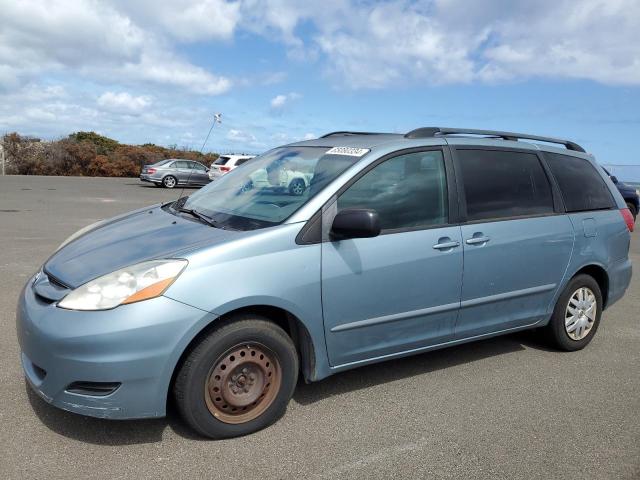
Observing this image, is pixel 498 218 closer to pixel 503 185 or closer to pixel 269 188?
pixel 503 185

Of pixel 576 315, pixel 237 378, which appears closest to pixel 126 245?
pixel 237 378

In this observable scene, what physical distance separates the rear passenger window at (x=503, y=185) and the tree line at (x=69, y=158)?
3219 cm

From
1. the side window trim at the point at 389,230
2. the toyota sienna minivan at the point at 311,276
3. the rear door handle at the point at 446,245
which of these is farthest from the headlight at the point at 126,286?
the rear door handle at the point at 446,245

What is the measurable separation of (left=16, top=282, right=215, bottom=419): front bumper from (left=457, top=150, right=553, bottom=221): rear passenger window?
7.16 feet

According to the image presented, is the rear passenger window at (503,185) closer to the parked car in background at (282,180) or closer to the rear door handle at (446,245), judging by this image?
the rear door handle at (446,245)

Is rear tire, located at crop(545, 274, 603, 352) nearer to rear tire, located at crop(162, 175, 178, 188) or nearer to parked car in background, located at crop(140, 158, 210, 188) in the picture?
parked car in background, located at crop(140, 158, 210, 188)

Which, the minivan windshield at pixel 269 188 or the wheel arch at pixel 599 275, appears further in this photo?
the wheel arch at pixel 599 275

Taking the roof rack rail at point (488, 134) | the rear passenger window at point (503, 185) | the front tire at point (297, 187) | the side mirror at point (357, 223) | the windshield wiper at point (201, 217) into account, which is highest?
the roof rack rail at point (488, 134)

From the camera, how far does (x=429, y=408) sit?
11.9 ft

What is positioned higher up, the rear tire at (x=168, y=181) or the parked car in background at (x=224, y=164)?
the parked car in background at (x=224, y=164)

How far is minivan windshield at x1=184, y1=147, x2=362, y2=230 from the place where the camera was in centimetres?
348

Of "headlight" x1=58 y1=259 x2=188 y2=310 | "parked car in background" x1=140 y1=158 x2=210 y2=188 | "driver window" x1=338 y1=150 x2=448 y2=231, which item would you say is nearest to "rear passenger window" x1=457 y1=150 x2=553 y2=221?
"driver window" x1=338 y1=150 x2=448 y2=231

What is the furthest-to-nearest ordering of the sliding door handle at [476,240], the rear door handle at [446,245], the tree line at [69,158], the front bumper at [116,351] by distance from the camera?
the tree line at [69,158], the sliding door handle at [476,240], the rear door handle at [446,245], the front bumper at [116,351]

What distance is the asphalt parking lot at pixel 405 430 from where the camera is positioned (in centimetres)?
289
